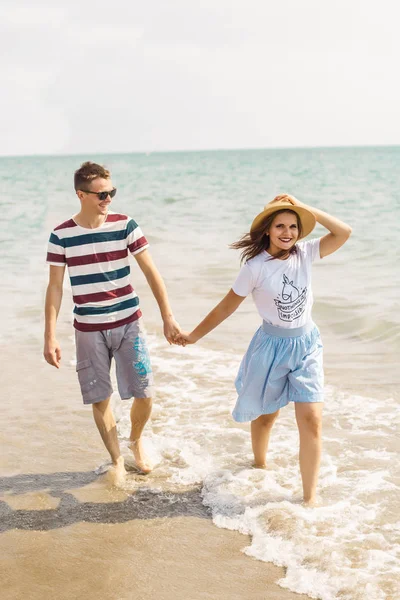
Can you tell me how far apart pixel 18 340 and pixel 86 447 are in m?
3.21

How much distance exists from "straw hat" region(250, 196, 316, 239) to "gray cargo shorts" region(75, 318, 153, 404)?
109cm

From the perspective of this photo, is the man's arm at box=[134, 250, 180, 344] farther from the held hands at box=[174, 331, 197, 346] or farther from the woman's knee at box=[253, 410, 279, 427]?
the woman's knee at box=[253, 410, 279, 427]

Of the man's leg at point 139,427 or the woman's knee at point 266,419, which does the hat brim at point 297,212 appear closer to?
the woman's knee at point 266,419

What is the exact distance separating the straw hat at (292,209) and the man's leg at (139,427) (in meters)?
1.43

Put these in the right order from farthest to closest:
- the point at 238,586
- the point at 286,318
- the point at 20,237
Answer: the point at 20,237
the point at 286,318
the point at 238,586

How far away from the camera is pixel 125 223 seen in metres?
4.40

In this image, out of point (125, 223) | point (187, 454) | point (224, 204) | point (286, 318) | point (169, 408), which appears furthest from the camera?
point (224, 204)

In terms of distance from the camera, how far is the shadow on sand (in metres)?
4.12

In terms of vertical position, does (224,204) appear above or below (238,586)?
above

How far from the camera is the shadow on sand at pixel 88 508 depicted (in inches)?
162

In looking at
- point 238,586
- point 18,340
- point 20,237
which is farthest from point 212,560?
point 20,237

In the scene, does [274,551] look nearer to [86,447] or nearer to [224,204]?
[86,447]

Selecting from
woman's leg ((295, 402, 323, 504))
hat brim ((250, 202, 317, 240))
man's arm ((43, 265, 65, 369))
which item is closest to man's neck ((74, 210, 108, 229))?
man's arm ((43, 265, 65, 369))

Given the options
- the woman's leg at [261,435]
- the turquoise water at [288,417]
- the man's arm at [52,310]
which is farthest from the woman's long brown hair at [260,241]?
the turquoise water at [288,417]
